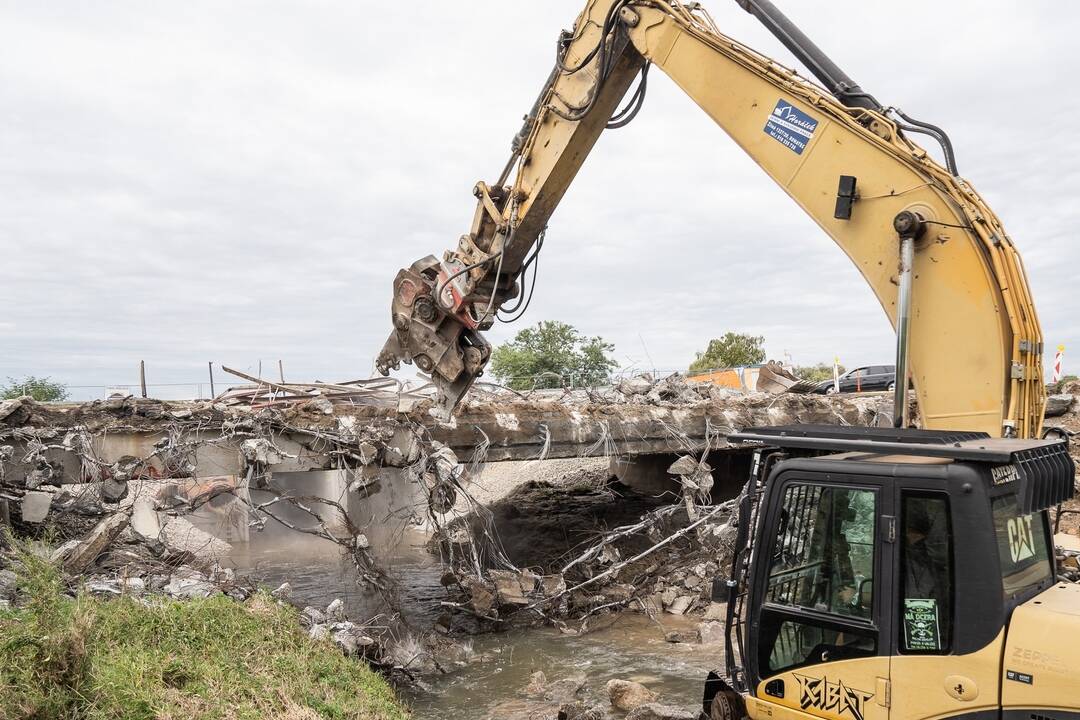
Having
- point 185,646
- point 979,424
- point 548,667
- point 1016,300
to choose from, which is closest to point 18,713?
point 185,646

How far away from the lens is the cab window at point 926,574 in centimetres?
341

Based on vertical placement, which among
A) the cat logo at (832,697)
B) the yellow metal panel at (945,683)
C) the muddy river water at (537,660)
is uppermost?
the yellow metal panel at (945,683)

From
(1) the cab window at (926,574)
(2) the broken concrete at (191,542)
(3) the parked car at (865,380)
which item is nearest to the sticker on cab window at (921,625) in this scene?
(1) the cab window at (926,574)

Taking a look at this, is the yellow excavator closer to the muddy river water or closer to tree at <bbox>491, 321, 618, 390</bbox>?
the muddy river water

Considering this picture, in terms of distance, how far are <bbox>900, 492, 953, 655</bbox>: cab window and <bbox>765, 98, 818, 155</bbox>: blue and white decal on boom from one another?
2646 millimetres

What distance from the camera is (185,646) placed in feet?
18.8

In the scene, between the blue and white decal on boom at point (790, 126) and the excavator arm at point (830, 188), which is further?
the blue and white decal on boom at point (790, 126)

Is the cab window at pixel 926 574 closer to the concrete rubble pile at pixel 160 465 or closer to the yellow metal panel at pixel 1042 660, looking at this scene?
the yellow metal panel at pixel 1042 660

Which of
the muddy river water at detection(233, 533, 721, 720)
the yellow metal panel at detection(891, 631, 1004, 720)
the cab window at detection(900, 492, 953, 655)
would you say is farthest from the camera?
the muddy river water at detection(233, 533, 721, 720)

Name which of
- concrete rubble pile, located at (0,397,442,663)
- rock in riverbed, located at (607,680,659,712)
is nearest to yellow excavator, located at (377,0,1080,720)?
rock in riverbed, located at (607,680,659,712)

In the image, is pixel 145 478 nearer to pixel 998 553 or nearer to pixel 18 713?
pixel 18 713

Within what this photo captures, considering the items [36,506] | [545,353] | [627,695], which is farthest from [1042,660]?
[545,353]

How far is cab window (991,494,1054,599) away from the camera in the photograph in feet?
11.2

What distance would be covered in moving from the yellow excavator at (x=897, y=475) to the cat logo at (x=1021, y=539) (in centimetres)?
1
